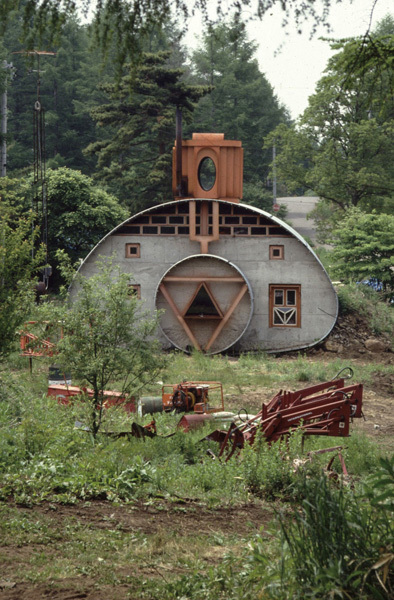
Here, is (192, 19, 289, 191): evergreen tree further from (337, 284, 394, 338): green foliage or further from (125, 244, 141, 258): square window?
(125, 244, 141, 258): square window

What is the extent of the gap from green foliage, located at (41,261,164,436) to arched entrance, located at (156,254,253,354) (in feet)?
40.6

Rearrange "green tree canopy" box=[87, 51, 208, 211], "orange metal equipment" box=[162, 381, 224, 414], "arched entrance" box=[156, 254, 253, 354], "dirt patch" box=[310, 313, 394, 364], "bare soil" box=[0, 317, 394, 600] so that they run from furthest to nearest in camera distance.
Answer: "green tree canopy" box=[87, 51, 208, 211]
"arched entrance" box=[156, 254, 253, 354]
"dirt patch" box=[310, 313, 394, 364]
"orange metal equipment" box=[162, 381, 224, 414]
"bare soil" box=[0, 317, 394, 600]

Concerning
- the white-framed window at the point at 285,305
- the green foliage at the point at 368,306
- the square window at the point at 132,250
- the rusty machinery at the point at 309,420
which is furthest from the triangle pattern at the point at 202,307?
the rusty machinery at the point at 309,420

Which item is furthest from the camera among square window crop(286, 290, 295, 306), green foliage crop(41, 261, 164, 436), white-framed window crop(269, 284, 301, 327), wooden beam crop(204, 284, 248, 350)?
square window crop(286, 290, 295, 306)

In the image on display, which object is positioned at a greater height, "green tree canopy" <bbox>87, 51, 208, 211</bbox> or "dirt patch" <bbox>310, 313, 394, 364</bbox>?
"green tree canopy" <bbox>87, 51, 208, 211</bbox>

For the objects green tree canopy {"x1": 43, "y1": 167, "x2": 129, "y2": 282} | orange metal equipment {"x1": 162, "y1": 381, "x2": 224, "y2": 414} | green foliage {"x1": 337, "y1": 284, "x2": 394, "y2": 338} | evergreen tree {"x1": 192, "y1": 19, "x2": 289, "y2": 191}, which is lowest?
orange metal equipment {"x1": 162, "y1": 381, "x2": 224, "y2": 414}

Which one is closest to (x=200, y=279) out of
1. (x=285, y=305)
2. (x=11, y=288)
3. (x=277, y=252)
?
(x=277, y=252)

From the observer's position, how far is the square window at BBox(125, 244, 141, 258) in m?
27.2

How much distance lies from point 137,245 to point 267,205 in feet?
106

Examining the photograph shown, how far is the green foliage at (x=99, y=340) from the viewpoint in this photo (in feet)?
44.3

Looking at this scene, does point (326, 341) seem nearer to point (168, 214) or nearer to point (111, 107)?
point (168, 214)

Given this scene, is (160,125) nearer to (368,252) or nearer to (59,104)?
(368,252)

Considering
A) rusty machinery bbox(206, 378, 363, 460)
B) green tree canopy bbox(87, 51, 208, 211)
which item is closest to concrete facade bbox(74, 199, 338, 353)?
rusty machinery bbox(206, 378, 363, 460)

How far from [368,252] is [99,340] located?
19949 millimetres
